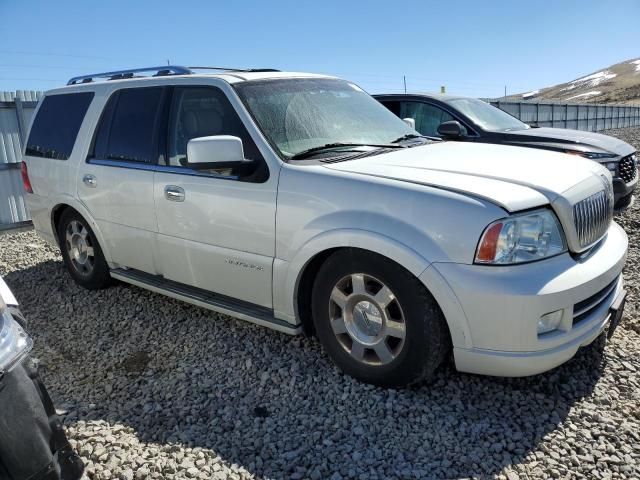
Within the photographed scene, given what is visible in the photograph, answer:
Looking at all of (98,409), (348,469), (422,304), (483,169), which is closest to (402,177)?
(483,169)

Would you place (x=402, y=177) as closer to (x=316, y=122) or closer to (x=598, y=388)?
(x=316, y=122)

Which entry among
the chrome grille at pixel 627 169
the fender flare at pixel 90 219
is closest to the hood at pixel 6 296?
the fender flare at pixel 90 219

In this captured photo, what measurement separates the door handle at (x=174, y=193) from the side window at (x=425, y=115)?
14.8 feet

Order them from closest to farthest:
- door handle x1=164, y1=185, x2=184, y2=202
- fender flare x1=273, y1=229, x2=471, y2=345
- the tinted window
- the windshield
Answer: fender flare x1=273, y1=229, x2=471, y2=345 → the windshield → door handle x1=164, y1=185, x2=184, y2=202 → the tinted window

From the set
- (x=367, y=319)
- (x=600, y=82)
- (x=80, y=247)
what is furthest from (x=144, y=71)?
(x=600, y=82)

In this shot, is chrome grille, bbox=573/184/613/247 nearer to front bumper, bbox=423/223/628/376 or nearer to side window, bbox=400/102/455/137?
front bumper, bbox=423/223/628/376

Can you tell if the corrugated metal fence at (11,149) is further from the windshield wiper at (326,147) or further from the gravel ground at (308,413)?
the windshield wiper at (326,147)

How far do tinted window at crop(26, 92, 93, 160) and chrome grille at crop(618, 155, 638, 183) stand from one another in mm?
6264

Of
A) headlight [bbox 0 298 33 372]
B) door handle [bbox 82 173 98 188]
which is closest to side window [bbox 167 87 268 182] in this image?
door handle [bbox 82 173 98 188]

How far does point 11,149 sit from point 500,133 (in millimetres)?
7465

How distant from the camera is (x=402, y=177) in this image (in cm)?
290

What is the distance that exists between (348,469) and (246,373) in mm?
1153

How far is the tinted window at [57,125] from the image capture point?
477 centimetres

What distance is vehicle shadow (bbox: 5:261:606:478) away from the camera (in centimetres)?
261
